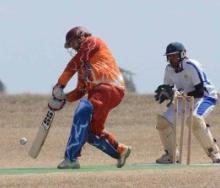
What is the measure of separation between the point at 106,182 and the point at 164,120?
11.9 ft

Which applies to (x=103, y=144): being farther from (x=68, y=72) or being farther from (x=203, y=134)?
(x=203, y=134)

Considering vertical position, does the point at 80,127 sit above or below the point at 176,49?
below

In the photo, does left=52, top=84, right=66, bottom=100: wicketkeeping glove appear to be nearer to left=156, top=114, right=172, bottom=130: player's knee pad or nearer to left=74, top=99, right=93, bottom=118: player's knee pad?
left=74, top=99, right=93, bottom=118: player's knee pad

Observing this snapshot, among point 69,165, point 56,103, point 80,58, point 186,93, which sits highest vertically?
point 80,58

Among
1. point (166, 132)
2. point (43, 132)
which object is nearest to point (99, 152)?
point (166, 132)

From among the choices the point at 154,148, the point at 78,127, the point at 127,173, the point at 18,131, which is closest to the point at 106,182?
the point at 127,173

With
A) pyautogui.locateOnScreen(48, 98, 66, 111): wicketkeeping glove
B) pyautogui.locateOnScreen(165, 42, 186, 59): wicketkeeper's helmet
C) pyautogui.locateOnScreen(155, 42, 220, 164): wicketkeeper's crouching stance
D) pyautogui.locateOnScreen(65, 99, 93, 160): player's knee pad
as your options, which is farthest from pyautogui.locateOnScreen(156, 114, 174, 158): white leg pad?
pyautogui.locateOnScreen(65, 99, 93, 160): player's knee pad

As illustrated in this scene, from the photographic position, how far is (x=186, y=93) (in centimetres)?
1628

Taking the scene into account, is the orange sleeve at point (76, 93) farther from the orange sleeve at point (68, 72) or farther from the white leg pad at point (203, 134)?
the white leg pad at point (203, 134)

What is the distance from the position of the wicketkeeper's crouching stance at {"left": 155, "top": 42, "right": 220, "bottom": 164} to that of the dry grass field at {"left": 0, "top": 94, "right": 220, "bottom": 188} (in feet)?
2.68

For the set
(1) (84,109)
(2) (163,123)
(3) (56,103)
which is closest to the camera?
(1) (84,109)

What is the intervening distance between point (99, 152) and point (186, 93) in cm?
696

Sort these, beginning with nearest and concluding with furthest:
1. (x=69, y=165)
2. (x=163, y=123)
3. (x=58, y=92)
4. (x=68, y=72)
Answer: (x=69, y=165)
(x=68, y=72)
(x=58, y=92)
(x=163, y=123)

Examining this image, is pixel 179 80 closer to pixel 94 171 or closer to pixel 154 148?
pixel 94 171
